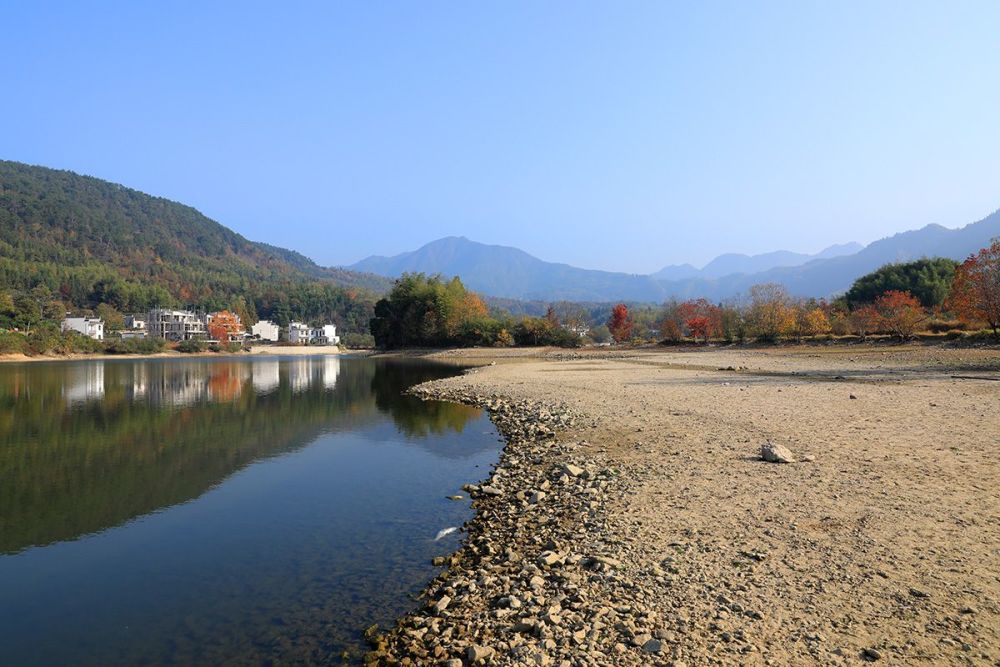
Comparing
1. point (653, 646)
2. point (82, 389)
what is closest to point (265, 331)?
point (82, 389)

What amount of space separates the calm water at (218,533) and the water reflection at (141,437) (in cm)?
8

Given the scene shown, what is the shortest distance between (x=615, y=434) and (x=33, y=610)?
471 inches

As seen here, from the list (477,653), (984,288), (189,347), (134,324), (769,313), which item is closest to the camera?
(477,653)

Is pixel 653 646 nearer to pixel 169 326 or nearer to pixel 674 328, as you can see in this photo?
pixel 674 328

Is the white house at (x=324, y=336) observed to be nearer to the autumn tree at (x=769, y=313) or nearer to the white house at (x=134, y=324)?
the white house at (x=134, y=324)

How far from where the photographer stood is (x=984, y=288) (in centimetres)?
3616

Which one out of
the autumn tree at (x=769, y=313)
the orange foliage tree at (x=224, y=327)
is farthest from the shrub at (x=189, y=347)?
the autumn tree at (x=769, y=313)

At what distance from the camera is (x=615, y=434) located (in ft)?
49.3

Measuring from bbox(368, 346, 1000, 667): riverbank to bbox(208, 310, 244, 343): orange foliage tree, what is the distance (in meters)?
125

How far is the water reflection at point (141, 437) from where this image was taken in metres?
11.3

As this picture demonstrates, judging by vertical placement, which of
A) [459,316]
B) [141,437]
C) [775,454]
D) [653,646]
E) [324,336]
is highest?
[459,316]

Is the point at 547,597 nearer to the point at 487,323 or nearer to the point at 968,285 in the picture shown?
the point at 968,285

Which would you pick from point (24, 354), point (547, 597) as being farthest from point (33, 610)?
point (24, 354)

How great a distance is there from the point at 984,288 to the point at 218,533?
44974 millimetres
